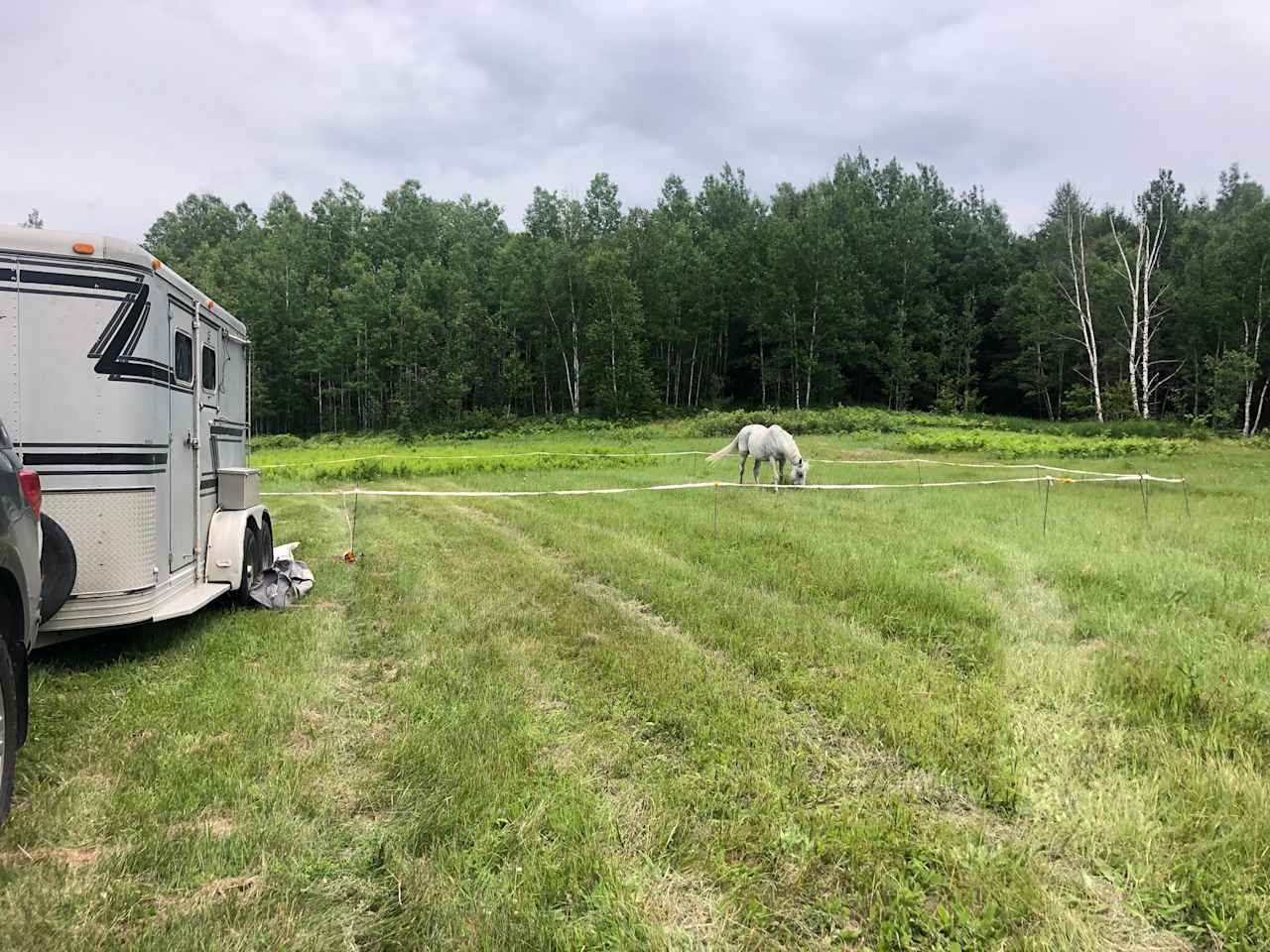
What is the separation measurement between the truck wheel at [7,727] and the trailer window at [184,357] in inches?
129

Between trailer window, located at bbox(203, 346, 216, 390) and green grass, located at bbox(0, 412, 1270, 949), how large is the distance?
2252 mm

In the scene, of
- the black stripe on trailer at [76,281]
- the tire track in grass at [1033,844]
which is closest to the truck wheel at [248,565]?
the black stripe on trailer at [76,281]

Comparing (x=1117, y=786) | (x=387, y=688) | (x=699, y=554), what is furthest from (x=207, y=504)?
(x=1117, y=786)

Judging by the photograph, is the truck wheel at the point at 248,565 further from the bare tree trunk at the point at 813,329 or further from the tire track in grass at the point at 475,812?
the bare tree trunk at the point at 813,329

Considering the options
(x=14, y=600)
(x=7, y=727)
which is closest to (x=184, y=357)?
(x=14, y=600)

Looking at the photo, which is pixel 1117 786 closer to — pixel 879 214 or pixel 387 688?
pixel 387 688

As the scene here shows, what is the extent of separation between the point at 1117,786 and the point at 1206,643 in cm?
267

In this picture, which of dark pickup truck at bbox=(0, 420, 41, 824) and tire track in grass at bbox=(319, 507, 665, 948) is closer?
tire track in grass at bbox=(319, 507, 665, 948)

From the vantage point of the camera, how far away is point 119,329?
509 cm

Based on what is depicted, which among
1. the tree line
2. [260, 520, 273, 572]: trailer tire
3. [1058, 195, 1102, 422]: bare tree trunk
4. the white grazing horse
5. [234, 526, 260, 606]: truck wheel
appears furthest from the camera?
the tree line

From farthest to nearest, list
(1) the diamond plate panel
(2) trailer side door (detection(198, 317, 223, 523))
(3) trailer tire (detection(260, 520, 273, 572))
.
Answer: (3) trailer tire (detection(260, 520, 273, 572)), (2) trailer side door (detection(198, 317, 223, 523)), (1) the diamond plate panel

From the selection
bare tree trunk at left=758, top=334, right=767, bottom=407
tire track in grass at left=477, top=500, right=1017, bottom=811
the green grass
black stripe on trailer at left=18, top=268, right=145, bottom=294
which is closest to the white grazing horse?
the green grass

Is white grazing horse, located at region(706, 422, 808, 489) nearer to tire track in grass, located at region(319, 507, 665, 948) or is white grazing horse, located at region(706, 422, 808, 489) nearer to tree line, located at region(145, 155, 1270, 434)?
tire track in grass, located at region(319, 507, 665, 948)

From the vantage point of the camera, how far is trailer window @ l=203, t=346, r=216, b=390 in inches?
263
